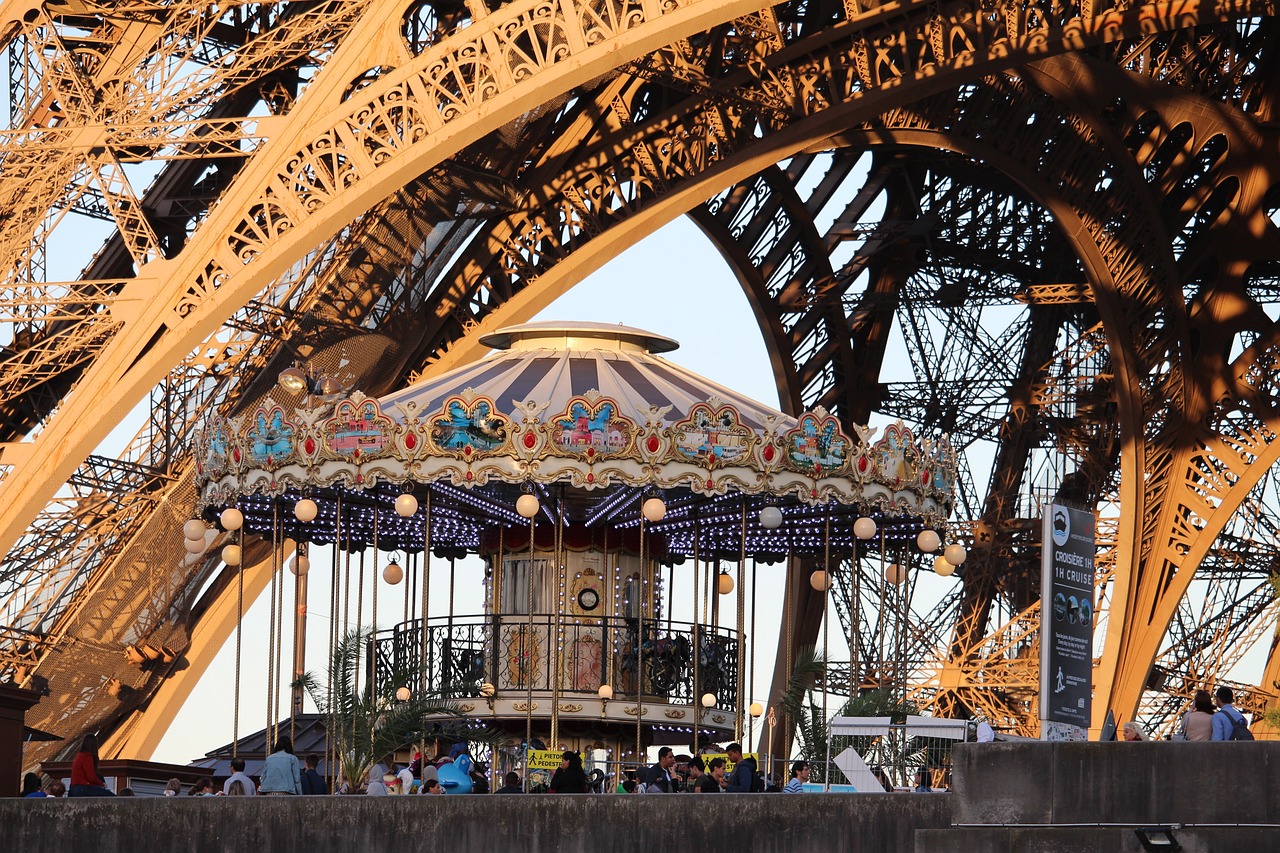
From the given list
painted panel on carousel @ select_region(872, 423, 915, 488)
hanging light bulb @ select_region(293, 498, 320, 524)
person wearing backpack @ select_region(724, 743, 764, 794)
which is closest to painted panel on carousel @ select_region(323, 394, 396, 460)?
hanging light bulb @ select_region(293, 498, 320, 524)

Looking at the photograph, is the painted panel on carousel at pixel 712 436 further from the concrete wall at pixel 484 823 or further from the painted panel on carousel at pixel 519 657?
the concrete wall at pixel 484 823

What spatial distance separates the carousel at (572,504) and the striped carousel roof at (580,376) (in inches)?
1.4

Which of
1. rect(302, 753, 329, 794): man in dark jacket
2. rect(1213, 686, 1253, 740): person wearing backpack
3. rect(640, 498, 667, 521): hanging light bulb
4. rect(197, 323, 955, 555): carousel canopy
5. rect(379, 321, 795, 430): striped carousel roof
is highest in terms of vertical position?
rect(379, 321, 795, 430): striped carousel roof

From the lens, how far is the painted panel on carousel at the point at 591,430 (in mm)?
23375

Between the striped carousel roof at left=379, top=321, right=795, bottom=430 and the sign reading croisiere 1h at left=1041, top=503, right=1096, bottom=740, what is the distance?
16.9 ft

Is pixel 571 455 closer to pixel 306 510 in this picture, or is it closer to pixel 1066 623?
pixel 306 510

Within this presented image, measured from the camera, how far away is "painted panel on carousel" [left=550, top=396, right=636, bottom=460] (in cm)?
2338

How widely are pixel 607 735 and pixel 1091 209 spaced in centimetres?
1291

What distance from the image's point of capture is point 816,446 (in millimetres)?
24141

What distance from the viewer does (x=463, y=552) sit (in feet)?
93.2

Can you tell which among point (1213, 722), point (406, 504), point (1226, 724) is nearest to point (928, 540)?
point (406, 504)

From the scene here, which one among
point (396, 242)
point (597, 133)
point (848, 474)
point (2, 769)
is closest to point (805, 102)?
point (597, 133)

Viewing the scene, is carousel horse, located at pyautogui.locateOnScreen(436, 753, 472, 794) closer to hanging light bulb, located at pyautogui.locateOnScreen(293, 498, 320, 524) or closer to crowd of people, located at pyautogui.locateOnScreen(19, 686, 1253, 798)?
crowd of people, located at pyautogui.locateOnScreen(19, 686, 1253, 798)

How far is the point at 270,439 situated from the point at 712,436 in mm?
4240
